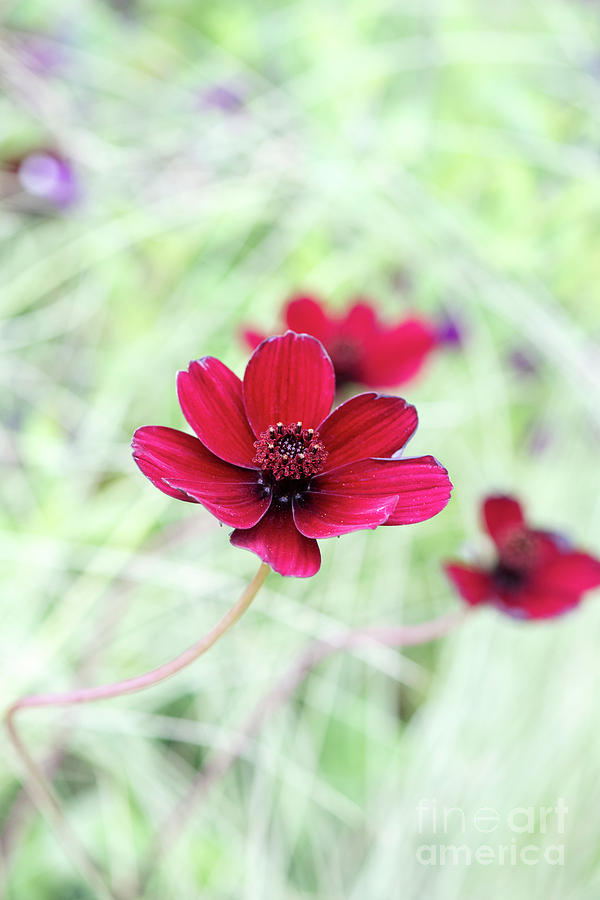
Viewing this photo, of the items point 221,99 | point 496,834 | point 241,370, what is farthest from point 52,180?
point 496,834

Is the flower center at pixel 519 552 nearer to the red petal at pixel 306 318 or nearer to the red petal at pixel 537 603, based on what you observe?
the red petal at pixel 537 603

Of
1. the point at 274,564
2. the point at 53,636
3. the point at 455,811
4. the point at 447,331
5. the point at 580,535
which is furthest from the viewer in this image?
the point at 447,331

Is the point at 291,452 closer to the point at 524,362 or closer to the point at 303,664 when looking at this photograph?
→ the point at 303,664

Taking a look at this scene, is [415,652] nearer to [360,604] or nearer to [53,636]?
[360,604]

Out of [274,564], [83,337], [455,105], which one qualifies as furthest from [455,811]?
[455,105]

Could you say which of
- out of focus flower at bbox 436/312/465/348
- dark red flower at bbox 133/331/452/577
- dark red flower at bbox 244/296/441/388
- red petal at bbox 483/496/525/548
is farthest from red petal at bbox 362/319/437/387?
out of focus flower at bbox 436/312/465/348

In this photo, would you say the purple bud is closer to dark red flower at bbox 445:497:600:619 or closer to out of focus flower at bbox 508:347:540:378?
out of focus flower at bbox 508:347:540:378
